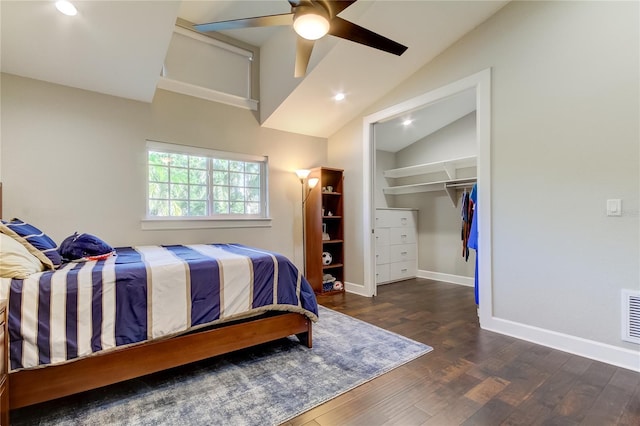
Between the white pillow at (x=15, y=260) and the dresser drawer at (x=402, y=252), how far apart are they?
4.22 metres

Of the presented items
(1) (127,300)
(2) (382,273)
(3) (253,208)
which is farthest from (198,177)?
(2) (382,273)

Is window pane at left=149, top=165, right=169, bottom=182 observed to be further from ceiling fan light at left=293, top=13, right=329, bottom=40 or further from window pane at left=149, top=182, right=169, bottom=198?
ceiling fan light at left=293, top=13, right=329, bottom=40

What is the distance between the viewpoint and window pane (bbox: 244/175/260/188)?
416 cm

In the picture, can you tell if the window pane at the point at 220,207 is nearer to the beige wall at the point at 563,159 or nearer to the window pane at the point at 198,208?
the window pane at the point at 198,208

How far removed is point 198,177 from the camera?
12.4 feet

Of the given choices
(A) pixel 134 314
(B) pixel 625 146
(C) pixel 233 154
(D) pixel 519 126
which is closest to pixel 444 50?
(D) pixel 519 126

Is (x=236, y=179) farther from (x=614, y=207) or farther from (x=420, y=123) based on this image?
(x=614, y=207)

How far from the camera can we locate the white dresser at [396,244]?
4648 mm

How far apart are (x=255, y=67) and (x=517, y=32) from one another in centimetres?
314

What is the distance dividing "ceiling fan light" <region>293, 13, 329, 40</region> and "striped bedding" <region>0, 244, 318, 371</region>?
1.61m

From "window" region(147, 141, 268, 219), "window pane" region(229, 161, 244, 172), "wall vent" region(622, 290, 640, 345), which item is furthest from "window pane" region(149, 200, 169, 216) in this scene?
"wall vent" region(622, 290, 640, 345)

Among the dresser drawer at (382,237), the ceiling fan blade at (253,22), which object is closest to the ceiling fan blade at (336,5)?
the ceiling fan blade at (253,22)

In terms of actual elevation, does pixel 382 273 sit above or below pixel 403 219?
below

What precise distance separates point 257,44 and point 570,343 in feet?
15.9
